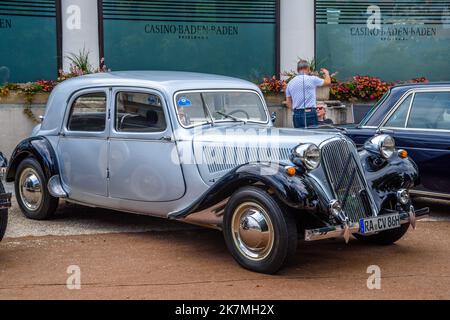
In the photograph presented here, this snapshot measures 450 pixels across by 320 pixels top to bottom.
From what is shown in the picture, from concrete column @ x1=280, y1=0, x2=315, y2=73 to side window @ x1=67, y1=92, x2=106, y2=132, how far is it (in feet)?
21.3

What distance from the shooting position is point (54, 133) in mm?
7891

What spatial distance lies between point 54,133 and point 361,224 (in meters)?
3.70

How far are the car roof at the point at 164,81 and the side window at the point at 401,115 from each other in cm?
168

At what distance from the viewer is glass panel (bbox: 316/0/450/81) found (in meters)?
14.0

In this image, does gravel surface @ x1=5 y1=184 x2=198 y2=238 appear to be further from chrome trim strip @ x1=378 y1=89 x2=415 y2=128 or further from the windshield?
chrome trim strip @ x1=378 y1=89 x2=415 y2=128

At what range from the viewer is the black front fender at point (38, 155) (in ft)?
25.2

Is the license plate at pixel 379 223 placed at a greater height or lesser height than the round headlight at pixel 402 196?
lesser

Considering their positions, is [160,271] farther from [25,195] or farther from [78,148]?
[25,195]

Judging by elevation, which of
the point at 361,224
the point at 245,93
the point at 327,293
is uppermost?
the point at 245,93

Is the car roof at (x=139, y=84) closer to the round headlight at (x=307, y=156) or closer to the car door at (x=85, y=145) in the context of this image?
the car door at (x=85, y=145)

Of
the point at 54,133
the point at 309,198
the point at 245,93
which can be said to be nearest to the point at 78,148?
the point at 54,133

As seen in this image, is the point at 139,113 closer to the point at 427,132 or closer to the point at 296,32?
the point at 427,132

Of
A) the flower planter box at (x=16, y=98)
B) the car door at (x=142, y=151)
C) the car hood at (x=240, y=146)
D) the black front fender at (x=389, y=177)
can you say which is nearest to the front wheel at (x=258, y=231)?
the car hood at (x=240, y=146)

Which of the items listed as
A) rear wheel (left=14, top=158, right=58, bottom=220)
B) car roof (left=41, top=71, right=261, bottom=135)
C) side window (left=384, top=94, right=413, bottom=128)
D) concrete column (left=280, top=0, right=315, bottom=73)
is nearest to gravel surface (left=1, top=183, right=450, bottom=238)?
rear wheel (left=14, top=158, right=58, bottom=220)
